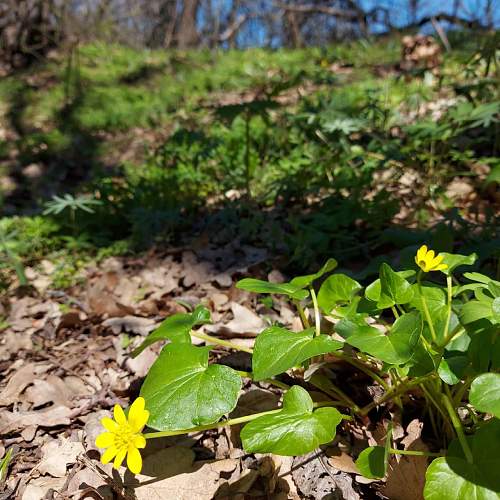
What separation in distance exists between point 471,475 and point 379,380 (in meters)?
0.41

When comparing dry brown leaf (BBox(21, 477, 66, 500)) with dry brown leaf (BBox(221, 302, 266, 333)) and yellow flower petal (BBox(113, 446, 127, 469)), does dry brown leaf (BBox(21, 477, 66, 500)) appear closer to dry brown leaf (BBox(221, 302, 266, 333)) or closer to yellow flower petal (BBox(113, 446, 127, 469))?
yellow flower petal (BBox(113, 446, 127, 469))

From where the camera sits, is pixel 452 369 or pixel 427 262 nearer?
pixel 452 369

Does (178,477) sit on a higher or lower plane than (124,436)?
lower

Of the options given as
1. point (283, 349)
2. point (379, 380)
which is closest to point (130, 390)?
point (283, 349)

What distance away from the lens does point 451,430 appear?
52.0 inches

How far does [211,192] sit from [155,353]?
1.68 m

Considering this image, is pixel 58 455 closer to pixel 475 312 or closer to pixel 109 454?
pixel 109 454

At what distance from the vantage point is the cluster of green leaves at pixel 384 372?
102 cm

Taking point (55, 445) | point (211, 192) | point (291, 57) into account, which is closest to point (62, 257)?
point (211, 192)

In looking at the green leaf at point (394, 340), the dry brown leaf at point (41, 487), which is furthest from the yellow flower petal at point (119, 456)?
the green leaf at point (394, 340)

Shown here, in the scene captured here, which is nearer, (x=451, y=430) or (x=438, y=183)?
(x=451, y=430)

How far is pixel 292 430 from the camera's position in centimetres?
112

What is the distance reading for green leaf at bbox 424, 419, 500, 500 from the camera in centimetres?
98

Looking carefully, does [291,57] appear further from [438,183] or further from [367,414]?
[367,414]
